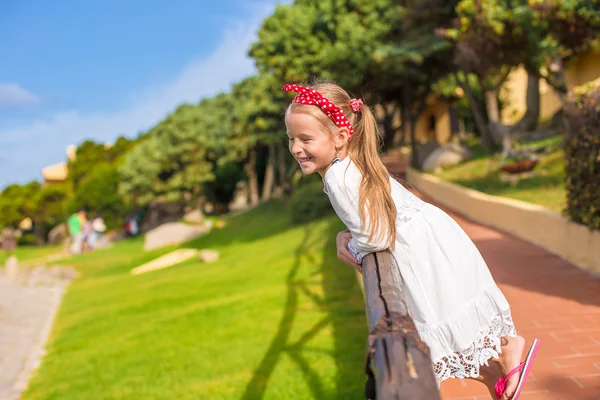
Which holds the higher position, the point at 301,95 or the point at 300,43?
the point at 300,43

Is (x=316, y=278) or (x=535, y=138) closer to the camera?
(x=316, y=278)

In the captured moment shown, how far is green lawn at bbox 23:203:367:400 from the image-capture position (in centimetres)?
559

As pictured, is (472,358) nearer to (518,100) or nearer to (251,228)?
(251,228)

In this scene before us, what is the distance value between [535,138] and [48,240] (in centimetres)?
4018

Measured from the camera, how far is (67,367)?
7.73 meters

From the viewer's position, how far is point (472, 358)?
2289 millimetres

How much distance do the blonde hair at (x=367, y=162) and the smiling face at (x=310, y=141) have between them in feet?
0.08

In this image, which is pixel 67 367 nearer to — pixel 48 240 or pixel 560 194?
pixel 560 194

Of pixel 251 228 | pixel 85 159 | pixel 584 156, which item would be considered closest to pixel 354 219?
pixel 584 156

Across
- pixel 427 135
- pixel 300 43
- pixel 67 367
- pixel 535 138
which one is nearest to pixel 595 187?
pixel 67 367

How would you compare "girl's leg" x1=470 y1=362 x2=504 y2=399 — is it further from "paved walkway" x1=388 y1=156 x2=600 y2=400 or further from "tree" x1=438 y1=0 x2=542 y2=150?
"tree" x1=438 y1=0 x2=542 y2=150

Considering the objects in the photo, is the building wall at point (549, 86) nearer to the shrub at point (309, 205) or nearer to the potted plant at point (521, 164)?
the shrub at point (309, 205)

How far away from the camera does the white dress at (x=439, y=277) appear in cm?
219

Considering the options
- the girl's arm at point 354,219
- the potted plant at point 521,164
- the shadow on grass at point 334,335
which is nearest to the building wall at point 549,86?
the potted plant at point 521,164
